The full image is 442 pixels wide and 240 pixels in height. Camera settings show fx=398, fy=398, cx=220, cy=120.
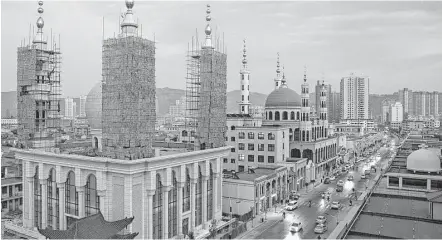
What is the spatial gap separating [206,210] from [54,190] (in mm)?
15489

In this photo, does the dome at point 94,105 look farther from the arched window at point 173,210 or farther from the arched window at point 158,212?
the arched window at point 158,212

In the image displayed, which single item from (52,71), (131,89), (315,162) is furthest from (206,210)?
(315,162)

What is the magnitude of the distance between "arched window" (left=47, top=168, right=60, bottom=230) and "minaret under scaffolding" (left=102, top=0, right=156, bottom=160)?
22.8 feet

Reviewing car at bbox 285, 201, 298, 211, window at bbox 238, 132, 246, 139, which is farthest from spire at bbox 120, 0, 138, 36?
window at bbox 238, 132, 246, 139

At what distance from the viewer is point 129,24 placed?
3750 cm

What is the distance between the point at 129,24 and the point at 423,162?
107 ft

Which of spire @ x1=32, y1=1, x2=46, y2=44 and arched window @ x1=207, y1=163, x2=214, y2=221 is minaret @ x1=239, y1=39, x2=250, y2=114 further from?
spire @ x1=32, y1=1, x2=46, y2=44

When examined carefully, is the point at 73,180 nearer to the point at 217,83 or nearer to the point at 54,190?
the point at 54,190

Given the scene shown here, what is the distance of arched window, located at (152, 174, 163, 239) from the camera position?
117 ft

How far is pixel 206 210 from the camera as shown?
139ft

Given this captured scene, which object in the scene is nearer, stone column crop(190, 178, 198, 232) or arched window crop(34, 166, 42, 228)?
stone column crop(190, 178, 198, 232)

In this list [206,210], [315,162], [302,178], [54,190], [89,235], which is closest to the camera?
[89,235]

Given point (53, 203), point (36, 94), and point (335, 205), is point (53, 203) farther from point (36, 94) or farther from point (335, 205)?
point (335, 205)

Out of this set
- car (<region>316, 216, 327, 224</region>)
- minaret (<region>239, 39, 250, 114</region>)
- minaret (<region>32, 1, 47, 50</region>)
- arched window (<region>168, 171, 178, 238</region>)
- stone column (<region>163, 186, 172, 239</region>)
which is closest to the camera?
stone column (<region>163, 186, 172, 239</region>)
